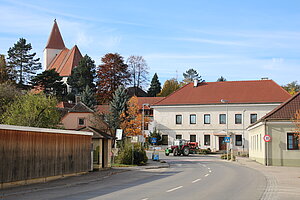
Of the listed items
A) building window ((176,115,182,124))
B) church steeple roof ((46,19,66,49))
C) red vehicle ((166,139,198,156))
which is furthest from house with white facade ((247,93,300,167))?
church steeple roof ((46,19,66,49))

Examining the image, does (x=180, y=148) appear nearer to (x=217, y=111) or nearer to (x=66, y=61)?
(x=217, y=111)

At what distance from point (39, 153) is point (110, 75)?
228 ft

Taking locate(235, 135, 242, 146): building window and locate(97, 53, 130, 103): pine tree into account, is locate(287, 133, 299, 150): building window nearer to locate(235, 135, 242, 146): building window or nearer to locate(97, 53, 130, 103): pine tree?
locate(235, 135, 242, 146): building window

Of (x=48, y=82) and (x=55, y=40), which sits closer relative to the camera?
(x=48, y=82)

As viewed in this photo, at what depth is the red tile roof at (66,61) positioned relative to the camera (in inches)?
4225

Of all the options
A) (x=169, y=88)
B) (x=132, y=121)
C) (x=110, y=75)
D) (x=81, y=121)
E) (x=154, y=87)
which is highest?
(x=154, y=87)

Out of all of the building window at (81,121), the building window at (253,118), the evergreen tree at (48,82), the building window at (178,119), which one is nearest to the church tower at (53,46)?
the evergreen tree at (48,82)

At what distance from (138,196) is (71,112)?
50.3m

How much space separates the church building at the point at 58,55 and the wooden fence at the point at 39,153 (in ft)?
276

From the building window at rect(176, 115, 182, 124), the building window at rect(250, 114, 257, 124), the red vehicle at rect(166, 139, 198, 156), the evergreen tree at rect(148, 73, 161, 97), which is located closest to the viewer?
the red vehicle at rect(166, 139, 198, 156)

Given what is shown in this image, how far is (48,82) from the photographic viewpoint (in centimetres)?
8375

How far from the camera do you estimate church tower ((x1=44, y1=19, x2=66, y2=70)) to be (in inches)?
4599

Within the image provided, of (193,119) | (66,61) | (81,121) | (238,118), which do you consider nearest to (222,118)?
(238,118)

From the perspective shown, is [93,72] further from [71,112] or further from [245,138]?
[245,138]
